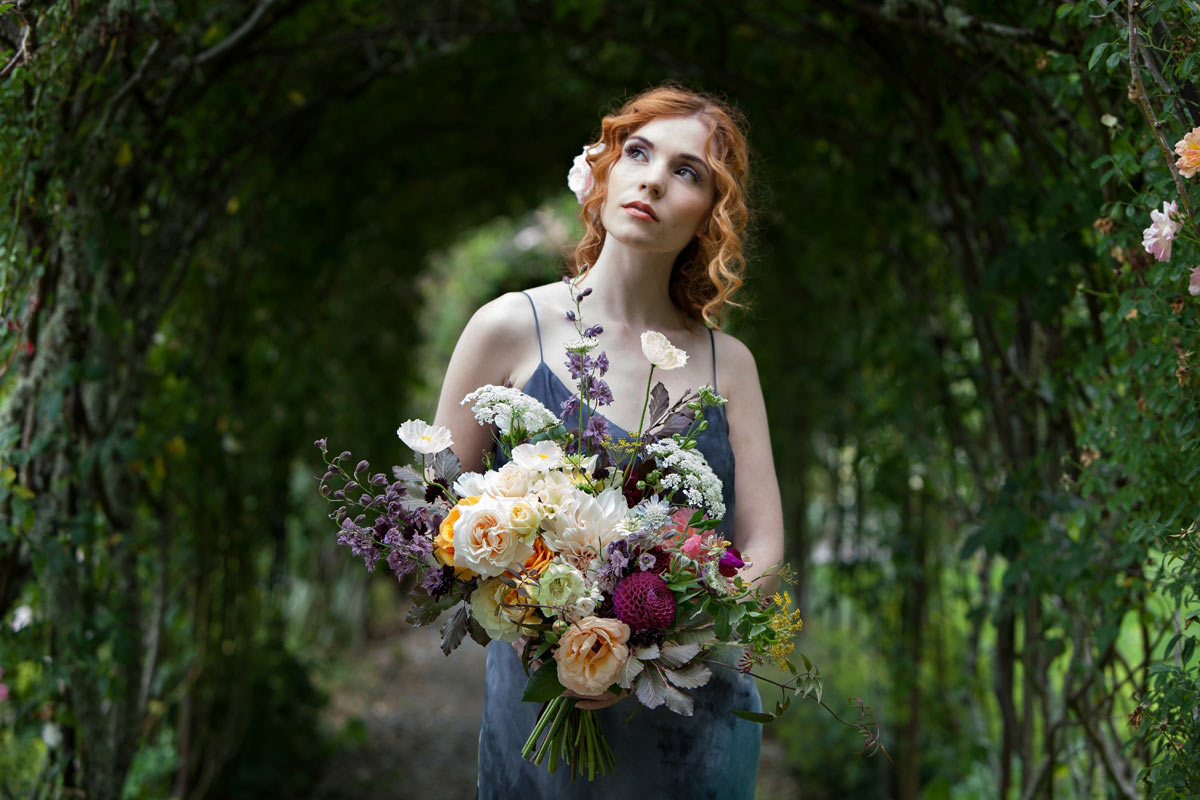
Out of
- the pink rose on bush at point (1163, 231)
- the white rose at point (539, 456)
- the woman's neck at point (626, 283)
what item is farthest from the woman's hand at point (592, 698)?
the pink rose on bush at point (1163, 231)

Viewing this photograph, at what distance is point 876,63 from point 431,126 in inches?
101

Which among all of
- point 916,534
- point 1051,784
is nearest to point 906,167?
point 916,534

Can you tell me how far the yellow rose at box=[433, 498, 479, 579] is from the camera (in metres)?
1.49

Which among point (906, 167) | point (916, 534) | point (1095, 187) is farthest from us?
point (916, 534)

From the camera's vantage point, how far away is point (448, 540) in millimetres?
1486

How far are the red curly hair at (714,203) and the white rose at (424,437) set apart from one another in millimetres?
600

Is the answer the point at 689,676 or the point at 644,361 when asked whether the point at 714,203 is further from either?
the point at 689,676

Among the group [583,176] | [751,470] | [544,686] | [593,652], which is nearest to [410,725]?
[751,470]

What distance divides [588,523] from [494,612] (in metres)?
0.19

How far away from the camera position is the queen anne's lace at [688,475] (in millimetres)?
1535

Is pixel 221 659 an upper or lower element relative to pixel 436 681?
lower

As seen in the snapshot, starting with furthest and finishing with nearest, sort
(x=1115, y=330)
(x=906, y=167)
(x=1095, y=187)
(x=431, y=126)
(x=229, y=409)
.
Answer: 1. (x=431, y=126)
2. (x=229, y=409)
3. (x=906, y=167)
4. (x=1095, y=187)
5. (x=1115, y=330)

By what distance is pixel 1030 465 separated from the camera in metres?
2.62

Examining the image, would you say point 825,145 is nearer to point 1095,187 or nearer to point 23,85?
point 1095,187
